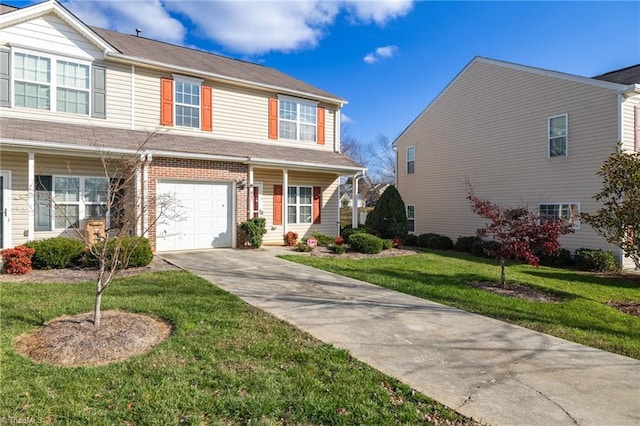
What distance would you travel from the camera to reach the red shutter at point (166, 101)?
39.9 feet

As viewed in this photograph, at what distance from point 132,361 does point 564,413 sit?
3.96m

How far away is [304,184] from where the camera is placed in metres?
15.0

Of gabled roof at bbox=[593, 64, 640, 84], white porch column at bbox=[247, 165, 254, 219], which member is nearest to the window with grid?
white porch column at bbox=[247, 165, 254, 219]

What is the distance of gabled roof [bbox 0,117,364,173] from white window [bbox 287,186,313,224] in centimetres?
142

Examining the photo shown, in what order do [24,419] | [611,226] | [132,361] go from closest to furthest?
[24,419] < [132,361] < [611,226]

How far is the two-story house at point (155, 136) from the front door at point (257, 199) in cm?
4

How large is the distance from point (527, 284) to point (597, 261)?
4.81 meters

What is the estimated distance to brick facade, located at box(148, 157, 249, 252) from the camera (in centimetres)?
1086

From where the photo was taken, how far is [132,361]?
12.3 feet

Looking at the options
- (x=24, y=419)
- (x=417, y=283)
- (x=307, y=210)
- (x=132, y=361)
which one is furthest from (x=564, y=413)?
(x=307, y=210)

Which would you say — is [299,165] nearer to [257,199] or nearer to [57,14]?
[257,199]

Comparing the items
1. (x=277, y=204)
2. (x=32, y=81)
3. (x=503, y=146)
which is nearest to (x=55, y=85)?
(x=32, y=81)

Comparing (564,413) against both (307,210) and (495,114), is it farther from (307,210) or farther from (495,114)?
(495,114)

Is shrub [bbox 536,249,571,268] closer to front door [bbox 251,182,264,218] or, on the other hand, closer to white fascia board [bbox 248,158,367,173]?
white fascia board [bbox 248,158,367,173]
